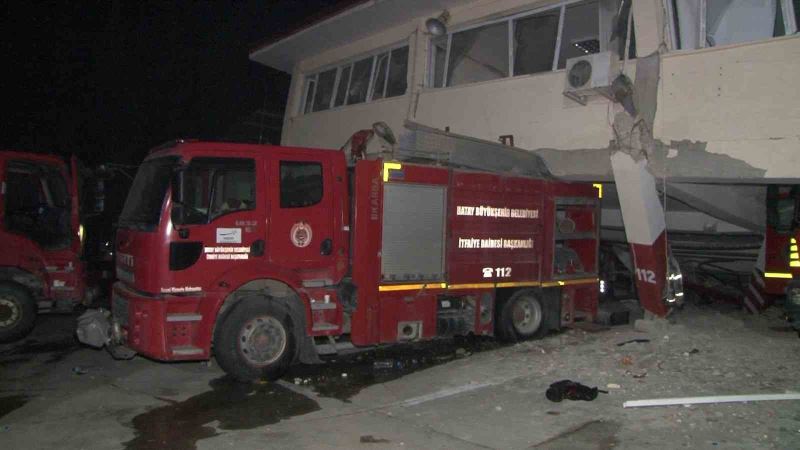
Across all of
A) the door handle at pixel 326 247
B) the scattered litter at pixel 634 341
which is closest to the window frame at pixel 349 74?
the door handle at pixel 326 247

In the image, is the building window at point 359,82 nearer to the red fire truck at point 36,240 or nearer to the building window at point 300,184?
the building window at point 300,184

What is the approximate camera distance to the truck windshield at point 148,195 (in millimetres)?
6727

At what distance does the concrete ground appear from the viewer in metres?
5.12

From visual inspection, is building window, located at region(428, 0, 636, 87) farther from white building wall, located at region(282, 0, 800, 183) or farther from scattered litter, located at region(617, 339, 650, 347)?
scattered litter, located at region(617, 339, 650, 347)

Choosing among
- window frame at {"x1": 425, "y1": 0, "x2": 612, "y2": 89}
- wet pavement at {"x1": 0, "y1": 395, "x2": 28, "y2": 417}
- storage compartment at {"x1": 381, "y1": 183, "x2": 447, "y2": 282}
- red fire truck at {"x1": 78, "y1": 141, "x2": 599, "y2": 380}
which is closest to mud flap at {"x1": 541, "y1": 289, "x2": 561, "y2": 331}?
red fire truck at {"x1": 78, "y1": 141, "x2": 599, "y2": 380}

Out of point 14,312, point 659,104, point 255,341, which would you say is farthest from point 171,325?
point 659,104

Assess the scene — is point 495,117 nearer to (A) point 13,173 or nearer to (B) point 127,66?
(A) point 13,173

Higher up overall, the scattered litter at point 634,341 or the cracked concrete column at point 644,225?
the cracked concrete column at point 644,225

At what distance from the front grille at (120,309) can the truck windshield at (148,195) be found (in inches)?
32.8

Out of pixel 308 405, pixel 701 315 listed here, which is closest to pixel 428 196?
pixel 308 405

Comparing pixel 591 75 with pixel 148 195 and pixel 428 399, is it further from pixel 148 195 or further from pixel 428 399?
pixel 148 195

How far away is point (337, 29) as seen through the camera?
13602 millimetres

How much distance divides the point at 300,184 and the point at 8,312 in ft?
16.5

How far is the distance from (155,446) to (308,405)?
5.20 feet
